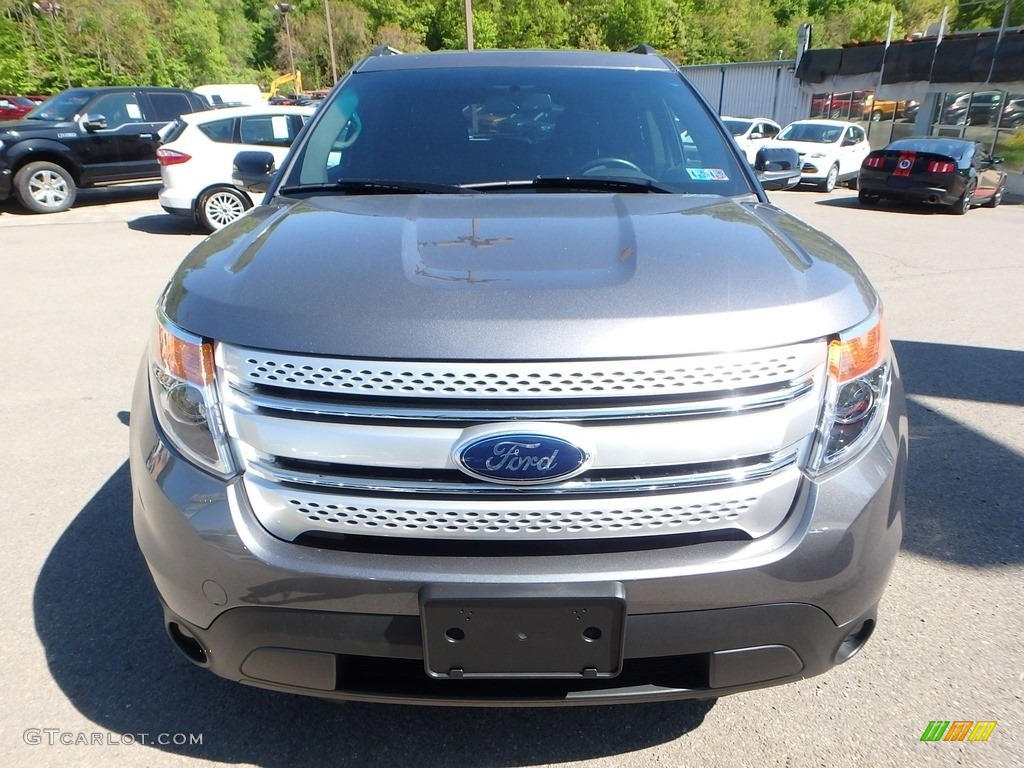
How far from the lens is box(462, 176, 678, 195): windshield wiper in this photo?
269 cm

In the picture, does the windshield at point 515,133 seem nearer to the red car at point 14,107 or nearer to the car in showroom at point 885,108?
the car in showroom at point 885,108

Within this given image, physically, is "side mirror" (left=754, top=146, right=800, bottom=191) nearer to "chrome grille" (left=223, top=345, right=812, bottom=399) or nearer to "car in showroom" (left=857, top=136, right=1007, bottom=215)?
"chrome grille" (left=223, top=345, right=812, bottom=399)

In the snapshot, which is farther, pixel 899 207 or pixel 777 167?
pixel 899 207

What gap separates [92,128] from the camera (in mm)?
12133

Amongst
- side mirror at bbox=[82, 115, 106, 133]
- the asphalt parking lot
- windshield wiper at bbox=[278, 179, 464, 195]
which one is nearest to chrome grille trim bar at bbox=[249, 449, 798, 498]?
the asphalt parking lot

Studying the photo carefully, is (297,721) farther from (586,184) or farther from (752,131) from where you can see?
(752,131)

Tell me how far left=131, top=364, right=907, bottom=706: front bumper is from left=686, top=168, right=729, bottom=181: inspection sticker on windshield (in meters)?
1.35

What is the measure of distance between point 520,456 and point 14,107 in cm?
2585

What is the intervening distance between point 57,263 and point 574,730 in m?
8.78

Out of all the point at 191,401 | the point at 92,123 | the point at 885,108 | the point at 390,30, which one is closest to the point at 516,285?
the point at 191,401

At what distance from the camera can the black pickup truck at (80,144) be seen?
11.7 metres

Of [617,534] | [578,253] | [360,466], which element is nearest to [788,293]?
[578,253]

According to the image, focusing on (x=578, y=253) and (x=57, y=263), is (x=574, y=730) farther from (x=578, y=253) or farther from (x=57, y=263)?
(x=57, y=263)

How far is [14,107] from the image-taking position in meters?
21.8
